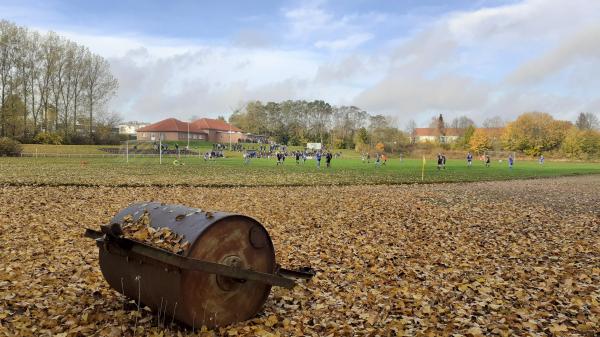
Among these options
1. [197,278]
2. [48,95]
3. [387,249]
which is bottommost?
[387,249]

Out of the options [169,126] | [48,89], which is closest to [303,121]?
[169,126]

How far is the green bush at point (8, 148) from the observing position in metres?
65.6

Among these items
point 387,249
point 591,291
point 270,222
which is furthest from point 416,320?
point 270,222

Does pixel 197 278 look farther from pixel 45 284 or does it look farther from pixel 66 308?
pixel 45 284

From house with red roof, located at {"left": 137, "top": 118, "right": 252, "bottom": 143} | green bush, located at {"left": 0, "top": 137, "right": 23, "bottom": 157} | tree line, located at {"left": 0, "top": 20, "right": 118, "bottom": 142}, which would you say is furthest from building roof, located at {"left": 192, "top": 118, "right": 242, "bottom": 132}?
green bush, located at {"left": 0, "top": 137, "right": 23, "bottom": 157}

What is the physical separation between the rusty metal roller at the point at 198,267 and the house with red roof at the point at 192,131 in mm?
132751

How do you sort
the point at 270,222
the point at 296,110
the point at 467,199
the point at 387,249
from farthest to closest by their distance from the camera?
the point at 296,110
the point at 467,199
the point at 270,222
the point at 387,249

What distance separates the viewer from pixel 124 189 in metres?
23.7

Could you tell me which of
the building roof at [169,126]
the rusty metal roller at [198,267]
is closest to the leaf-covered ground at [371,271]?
the rusty metal roller at [198,267]

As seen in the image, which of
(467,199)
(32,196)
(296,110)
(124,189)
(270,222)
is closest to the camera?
(270,222)

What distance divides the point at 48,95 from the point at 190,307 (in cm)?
9815

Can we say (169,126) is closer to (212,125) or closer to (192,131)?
(192,131)

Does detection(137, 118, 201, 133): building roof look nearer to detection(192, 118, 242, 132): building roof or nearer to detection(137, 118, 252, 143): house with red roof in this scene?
detection(137, 118, 252, 143): house with red roof

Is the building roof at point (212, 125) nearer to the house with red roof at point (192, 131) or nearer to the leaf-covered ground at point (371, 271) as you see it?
the house with red roof at point (192, 131)
